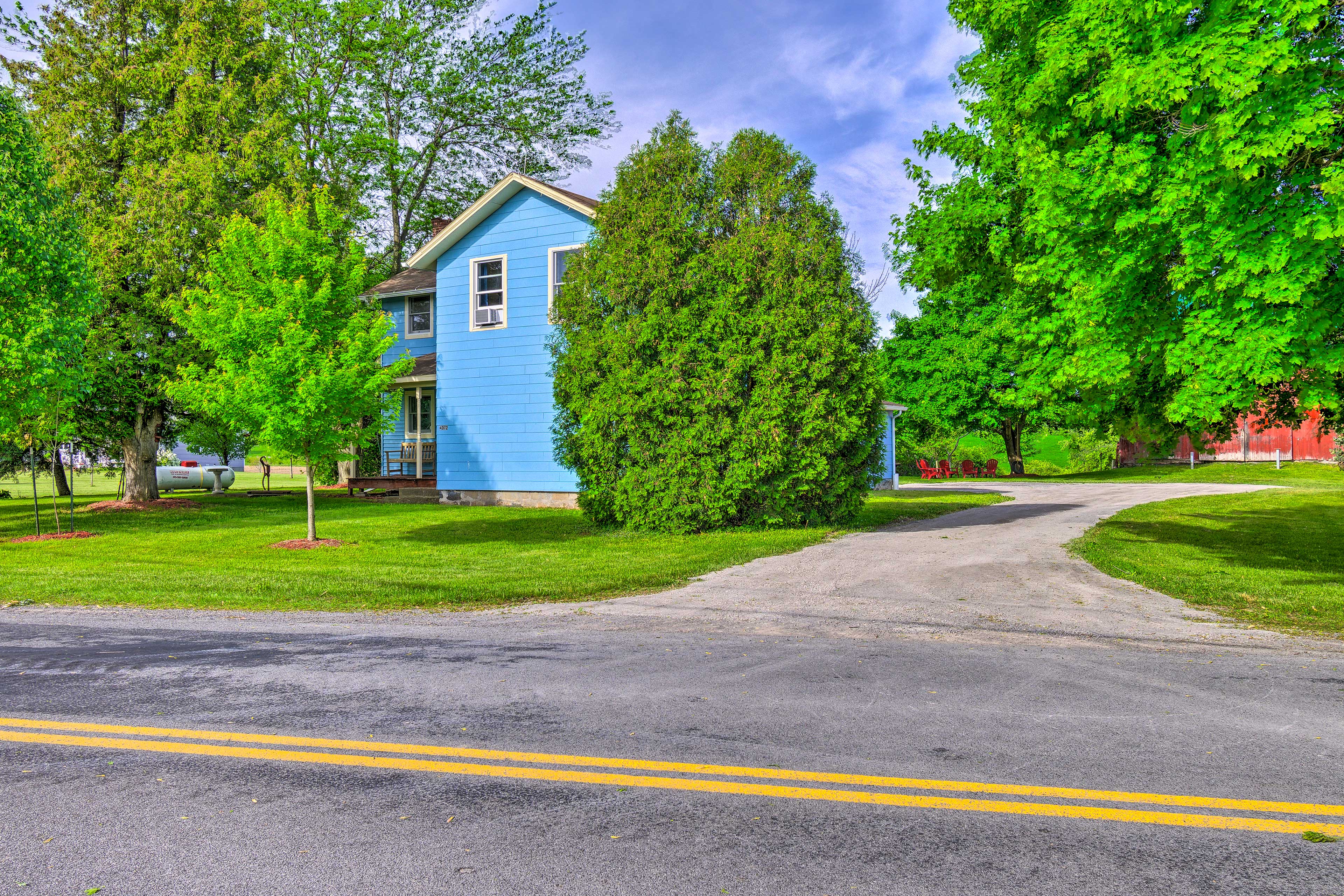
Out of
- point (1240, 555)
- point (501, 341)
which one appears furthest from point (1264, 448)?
point (501, 341)

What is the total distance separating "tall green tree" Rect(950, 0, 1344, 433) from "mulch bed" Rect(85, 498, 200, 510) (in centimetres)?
2481

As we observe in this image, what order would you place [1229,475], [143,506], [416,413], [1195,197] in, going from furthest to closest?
[1229,475], [416,413], [143,506], [1195,197]

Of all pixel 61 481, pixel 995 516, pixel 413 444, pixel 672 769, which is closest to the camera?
pixel 672 769

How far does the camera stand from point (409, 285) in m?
28.8

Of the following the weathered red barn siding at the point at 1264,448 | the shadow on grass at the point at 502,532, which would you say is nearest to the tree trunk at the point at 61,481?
the shadow on grass at the point at 502,532

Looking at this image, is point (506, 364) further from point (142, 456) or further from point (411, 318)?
point (142, 456)

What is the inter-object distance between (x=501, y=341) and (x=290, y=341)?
8642 mm

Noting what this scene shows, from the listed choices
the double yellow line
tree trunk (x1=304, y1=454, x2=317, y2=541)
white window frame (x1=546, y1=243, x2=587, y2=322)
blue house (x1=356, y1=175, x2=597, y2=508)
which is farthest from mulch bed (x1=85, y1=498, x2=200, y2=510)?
the double yellow line

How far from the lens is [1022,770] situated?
4.34 meters

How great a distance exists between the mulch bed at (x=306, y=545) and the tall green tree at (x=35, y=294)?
19.3 feet

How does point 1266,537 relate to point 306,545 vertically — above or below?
below

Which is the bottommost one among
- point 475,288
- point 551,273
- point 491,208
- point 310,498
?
point 310,498

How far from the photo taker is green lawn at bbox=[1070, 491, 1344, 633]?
372 inches

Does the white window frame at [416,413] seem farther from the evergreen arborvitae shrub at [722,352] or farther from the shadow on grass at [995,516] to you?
the shadow on grass at [995,516]
